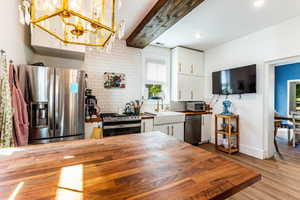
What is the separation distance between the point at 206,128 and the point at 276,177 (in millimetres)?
1755

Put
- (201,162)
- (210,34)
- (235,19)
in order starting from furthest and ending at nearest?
(210,34) < (235,19) < (201,162)

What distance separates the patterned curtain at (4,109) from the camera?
1383 mm

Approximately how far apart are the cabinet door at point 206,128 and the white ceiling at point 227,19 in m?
1.95

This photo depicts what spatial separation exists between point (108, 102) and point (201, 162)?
105 inches

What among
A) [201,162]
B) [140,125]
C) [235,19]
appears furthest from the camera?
[140,125]

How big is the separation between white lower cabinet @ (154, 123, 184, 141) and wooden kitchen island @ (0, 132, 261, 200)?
1988mm

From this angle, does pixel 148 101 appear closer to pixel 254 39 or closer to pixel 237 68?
pixel 237 68

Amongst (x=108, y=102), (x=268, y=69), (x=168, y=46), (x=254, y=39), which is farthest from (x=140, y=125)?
(x=254, y=39)

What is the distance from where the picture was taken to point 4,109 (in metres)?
1.39

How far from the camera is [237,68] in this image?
10.6 ft

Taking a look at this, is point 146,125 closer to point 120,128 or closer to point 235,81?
point 120,128

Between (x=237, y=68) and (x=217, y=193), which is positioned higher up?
(x=237, y=68)

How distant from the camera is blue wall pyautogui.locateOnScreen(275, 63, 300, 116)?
5.28 metres

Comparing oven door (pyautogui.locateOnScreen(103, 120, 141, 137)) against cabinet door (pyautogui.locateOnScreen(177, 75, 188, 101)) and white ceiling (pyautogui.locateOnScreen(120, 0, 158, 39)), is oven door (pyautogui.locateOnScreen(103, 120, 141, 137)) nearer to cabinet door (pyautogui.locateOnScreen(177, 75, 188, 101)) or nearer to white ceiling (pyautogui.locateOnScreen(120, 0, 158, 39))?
cabinet door (pyautogui.locateOnScreen(177, 75, 188, 101))
